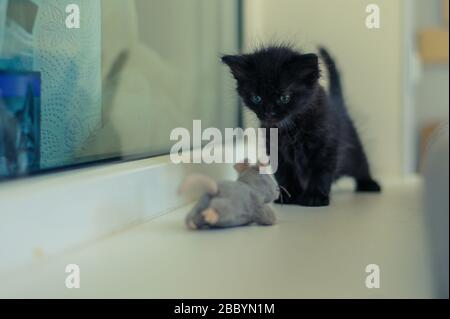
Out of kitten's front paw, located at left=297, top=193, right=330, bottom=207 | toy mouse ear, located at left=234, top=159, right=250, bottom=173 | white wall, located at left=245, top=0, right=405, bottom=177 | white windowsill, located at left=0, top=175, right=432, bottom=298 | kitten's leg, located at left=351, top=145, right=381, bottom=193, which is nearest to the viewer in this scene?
white windowsill, located at left=0, top=175, right=432, bottom=298

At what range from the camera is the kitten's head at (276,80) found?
3.64 ft

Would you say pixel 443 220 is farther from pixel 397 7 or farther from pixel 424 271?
pixel 397 7

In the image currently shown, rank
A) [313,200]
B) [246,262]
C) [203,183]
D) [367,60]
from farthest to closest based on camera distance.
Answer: [367,60]
[313,200]
[203,183]
[246,262]

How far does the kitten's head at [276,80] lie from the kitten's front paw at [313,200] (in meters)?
0.19

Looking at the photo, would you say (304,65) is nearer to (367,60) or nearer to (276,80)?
(276,80)

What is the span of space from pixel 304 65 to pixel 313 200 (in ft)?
0.95

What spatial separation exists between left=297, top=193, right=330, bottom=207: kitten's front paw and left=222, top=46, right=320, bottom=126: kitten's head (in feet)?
0.61

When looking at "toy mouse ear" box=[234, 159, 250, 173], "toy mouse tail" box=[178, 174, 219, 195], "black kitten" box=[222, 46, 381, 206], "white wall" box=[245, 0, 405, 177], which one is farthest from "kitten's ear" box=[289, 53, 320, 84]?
"white wall" box=[245, 0, 405, 177]

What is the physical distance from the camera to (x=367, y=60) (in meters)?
1.71

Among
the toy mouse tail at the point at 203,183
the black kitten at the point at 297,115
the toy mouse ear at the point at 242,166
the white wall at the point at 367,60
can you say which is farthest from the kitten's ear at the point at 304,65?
the white wall at the point at 367,60

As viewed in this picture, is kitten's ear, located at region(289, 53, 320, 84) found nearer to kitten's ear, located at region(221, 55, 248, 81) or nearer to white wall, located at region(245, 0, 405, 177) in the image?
kitten's ear, located at region(221, 55, 248, 81)

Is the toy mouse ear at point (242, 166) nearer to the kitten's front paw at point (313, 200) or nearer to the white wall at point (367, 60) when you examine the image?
the kitten's front paw at point (313, 200)

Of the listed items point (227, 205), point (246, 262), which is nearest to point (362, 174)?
point (227, 205)

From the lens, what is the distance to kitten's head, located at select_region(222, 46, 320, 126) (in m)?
1.11
